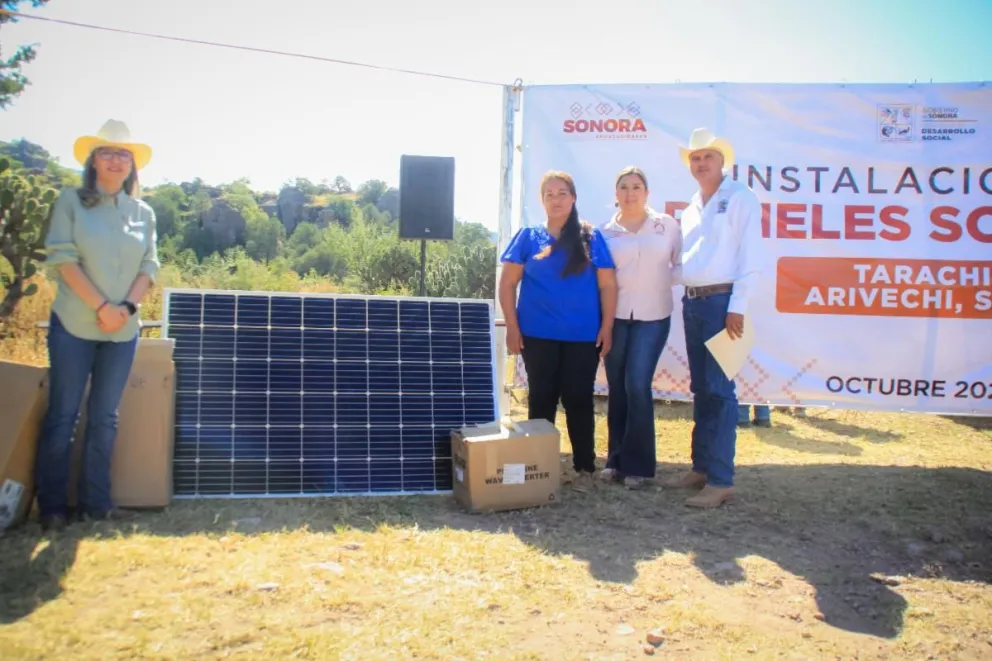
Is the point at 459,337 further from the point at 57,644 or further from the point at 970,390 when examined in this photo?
the point at 970,390

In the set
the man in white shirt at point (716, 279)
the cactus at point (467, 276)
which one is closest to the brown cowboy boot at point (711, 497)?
the man in white shirt at point (716, 279)

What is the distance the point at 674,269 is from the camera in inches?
187

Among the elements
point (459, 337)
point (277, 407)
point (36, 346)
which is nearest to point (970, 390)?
point (459, 337)

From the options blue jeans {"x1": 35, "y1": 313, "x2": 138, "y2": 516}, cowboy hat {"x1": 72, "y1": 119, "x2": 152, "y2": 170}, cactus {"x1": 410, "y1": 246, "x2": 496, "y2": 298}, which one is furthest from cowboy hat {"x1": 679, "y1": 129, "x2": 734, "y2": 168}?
cactus {"x1": 410, "y1": 246, "x2": 496, "y2": 298}

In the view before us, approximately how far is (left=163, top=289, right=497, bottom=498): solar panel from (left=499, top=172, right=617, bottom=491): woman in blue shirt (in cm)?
37

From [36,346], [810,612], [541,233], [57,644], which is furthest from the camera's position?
[36,346]

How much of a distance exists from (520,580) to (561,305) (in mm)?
1856

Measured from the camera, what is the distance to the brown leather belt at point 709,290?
14.1ft

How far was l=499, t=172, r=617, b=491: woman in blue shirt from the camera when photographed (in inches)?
181

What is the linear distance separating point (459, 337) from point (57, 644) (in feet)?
9.58

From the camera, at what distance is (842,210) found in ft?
18.5

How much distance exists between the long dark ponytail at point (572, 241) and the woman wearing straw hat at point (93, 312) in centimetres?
231

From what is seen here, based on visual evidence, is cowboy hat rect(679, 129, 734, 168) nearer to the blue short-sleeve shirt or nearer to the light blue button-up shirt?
the blue short-sleeve shirt

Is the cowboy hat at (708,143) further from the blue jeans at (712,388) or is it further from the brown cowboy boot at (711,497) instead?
the brown cowboy boot at (711,497)
